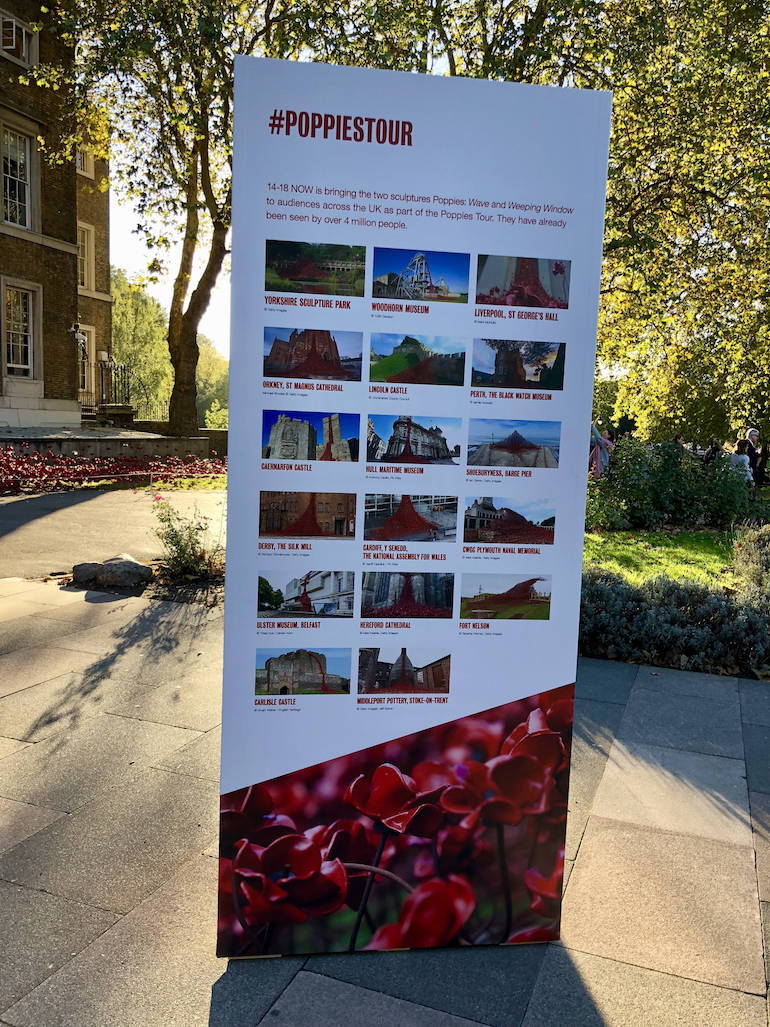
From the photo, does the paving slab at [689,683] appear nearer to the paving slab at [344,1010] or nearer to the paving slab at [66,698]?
the paving slab at [66,698]

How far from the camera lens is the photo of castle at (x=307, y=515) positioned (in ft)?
8.18

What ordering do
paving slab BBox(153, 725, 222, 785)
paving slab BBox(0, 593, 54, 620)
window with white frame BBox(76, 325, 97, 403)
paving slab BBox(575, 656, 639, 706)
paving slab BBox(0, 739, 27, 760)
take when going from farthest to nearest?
window with white frame BBox(76, 325, 97, 403), paving slab BBox(0, 593, 54, 620), paving slab BBox(575, 656, 639, 706), paving slab BBox(0, 739, 27, 760), paving slab BBox(153, 725, 222, 785)

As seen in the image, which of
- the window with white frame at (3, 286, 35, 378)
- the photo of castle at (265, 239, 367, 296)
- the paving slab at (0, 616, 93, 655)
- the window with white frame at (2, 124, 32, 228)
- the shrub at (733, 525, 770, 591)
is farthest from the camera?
the window with white frame at (3, 286, 35, 378)

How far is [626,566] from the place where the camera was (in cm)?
982

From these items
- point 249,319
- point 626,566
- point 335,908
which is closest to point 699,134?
point 626,566

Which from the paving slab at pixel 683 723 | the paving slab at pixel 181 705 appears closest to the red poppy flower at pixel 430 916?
the paving slab at pixel 181 705

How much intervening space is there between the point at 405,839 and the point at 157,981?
0.92 meters

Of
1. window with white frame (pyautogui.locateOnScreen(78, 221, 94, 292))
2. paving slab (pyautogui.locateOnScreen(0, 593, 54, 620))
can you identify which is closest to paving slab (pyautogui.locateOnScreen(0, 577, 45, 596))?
paving slab (pyautogui.locateOnScreen(0, 593, 54, 620))

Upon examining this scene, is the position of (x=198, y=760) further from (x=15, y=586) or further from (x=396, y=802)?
(x=15, y=586)

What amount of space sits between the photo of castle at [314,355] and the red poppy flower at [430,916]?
5.71 feet

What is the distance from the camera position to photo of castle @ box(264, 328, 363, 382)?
2412mm

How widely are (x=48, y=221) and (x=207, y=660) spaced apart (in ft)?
71.7

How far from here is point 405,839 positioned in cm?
267

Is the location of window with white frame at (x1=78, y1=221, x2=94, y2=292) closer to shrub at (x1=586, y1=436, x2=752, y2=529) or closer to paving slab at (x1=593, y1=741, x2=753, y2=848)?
shrub at (x1=586, y1=436, x2=752, y2=529)
